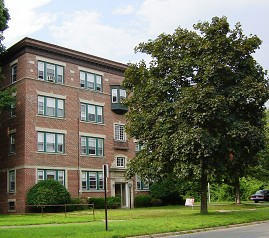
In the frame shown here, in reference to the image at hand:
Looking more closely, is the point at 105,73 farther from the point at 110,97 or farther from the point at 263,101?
the point at 263,101

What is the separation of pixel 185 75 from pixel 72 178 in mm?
17363

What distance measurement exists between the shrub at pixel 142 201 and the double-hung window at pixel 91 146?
18.7ft

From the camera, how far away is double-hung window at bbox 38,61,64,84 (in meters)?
38.4

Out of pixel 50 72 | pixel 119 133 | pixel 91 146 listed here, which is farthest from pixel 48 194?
pixel 119 133

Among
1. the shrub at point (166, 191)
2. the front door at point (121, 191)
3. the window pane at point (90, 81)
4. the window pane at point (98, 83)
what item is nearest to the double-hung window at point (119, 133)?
the window pane at point (98, 83)

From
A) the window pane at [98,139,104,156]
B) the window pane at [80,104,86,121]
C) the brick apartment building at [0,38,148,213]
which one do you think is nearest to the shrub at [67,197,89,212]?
the brick apartment building at [0,38,148,213]

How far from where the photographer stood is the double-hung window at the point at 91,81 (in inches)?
1641

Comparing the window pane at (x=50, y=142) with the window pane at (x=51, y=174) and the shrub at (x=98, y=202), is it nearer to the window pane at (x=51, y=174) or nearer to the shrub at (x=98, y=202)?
the window pane at (x=51, y=174)

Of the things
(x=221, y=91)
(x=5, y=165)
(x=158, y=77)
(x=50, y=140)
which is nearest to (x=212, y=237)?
(x=221, y=91)

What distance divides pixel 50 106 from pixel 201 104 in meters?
18.2

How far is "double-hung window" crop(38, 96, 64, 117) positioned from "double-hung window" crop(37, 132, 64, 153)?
1.78 metres

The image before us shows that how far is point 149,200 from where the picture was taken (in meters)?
44.0

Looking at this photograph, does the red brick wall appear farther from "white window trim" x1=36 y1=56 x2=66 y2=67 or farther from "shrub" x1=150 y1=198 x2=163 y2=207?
"shrub" x1=150 y1=198 x2=163 y2=207

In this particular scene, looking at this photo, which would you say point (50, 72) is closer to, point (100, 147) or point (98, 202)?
point (100, 147)
